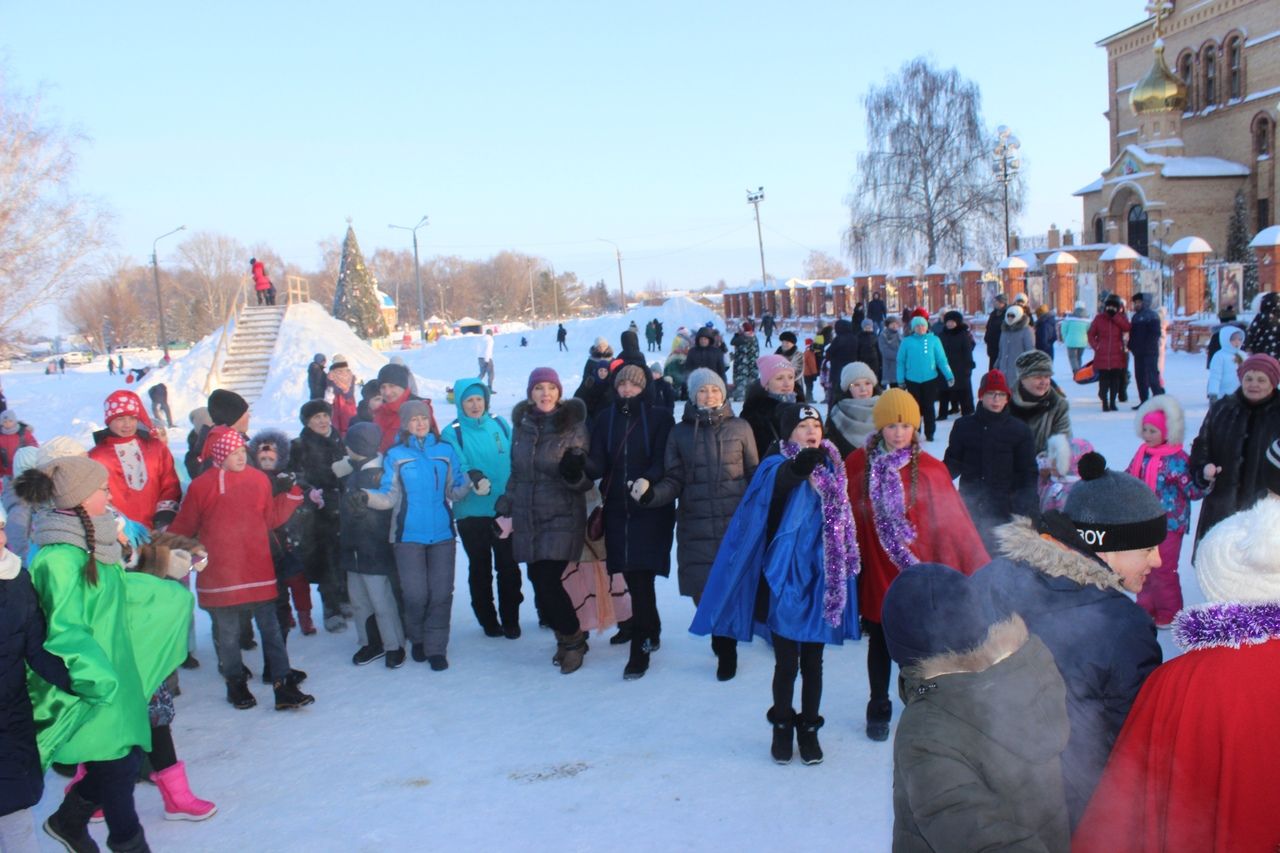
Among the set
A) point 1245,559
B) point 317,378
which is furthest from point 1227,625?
point 317,378

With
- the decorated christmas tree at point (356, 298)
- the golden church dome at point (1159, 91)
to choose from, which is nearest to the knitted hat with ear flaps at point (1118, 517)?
the golden church dome at point (1159, 91)

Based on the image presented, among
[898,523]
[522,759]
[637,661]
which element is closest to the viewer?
[898,523]

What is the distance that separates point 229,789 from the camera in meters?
4.25

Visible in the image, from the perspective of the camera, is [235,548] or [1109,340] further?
[1109,340]

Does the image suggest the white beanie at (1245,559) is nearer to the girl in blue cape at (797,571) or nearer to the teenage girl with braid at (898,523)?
the girl in blue cape at (797,571)

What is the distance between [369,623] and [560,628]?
4.30 ft

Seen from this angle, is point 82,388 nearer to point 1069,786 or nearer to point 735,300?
point 735,300

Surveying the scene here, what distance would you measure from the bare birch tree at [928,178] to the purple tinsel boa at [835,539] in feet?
Result: 129

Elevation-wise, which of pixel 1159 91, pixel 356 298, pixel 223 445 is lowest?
pixel 223 445

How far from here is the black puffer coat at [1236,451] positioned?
4984mm

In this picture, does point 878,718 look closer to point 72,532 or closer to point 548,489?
point 548,489

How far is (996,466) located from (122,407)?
16.5ft

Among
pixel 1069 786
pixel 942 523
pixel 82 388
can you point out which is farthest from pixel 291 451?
pixel 82 388

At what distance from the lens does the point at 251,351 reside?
1072 inches
